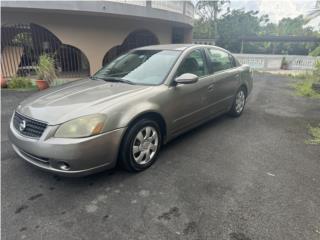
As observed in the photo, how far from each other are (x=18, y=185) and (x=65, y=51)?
823 cm

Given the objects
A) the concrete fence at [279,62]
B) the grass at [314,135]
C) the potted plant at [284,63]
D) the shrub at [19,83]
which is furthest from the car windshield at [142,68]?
the potted plant at [284,63]

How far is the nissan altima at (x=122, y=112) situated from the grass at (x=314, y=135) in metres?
1.63

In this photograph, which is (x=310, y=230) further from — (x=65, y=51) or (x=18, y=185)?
(x=65, y=51)

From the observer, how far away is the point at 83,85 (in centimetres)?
337

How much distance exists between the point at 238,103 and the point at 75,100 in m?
3.50

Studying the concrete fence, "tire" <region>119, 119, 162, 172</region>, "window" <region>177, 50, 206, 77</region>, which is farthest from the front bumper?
the concrete fence

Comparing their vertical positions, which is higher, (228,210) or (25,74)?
(25,74)

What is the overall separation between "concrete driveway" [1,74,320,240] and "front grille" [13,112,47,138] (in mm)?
606

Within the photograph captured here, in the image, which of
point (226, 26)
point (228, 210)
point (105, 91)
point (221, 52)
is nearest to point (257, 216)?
point (228, 210)

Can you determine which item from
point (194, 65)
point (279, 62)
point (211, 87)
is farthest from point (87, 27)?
point (279, 62)

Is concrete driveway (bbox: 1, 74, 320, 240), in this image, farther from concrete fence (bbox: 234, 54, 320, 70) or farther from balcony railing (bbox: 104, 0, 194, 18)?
concrete fence (bbox: 234, 54, 320, 70)

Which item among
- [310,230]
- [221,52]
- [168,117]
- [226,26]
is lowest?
[310,230]

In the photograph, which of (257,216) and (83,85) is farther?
(83,85)

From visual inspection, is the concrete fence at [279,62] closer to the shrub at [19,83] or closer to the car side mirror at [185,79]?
the shrub at [19,83]
